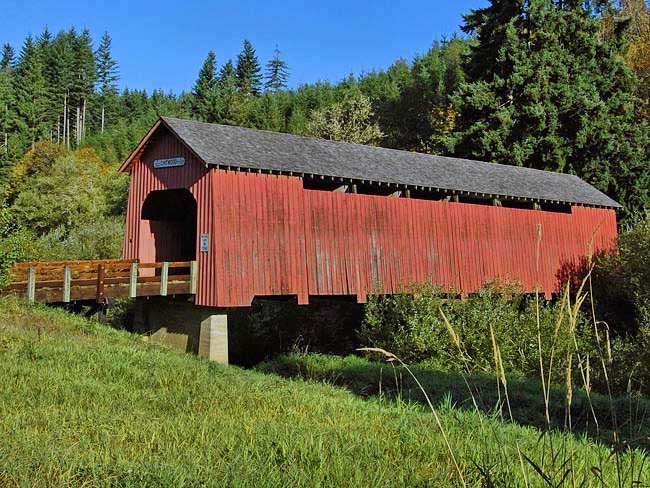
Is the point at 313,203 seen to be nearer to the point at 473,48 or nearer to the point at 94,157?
the point at 473,48

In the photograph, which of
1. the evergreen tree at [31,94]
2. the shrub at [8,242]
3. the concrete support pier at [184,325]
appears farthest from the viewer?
the evergreen tree at [31,94]

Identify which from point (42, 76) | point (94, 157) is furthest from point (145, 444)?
point (42, 76)

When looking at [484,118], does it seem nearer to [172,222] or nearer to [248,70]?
[172,222]

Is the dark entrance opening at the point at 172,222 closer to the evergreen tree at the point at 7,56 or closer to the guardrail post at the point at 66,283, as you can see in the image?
the guardrail post at the point at 66,283

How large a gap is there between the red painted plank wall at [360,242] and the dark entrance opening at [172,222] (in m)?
3.92

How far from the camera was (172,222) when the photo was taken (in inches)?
706

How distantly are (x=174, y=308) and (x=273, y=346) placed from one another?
493 cm

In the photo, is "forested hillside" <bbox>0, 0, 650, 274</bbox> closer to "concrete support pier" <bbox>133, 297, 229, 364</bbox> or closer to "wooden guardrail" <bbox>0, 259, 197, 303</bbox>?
"wooden guardrail" <bbox>0, 259, 197, 303</bbox>

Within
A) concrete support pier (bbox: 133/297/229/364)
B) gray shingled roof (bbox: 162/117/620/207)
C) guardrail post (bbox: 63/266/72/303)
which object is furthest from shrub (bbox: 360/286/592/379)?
guardrail post (bbox: 63/266/72/303)

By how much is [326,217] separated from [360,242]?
1293mm

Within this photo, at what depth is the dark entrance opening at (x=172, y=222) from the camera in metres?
17.3

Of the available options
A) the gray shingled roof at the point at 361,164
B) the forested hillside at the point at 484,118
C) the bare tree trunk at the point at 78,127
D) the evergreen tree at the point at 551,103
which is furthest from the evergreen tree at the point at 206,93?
the gray shingled roof at the point at 361,164

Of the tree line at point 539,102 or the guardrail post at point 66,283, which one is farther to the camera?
the tree line at point 539,102

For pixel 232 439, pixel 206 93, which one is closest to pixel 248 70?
pixel 206 93
